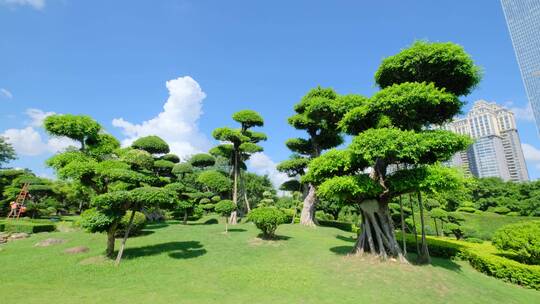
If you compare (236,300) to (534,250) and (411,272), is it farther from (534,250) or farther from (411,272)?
(534,250)

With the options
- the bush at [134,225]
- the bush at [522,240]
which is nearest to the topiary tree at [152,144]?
the bush at [134,225]

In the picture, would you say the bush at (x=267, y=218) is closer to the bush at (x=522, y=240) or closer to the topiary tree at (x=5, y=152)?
the bush at (x=522, y=240)

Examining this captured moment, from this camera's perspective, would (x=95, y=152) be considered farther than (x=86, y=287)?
Yes

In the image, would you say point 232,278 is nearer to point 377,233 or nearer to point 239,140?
point 377,233

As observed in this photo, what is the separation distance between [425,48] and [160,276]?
13.2 meters

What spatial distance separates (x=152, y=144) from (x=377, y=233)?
1983 cm

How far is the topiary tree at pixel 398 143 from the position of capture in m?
9.30

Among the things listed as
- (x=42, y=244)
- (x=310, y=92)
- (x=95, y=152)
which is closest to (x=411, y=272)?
(x=310, y=92)

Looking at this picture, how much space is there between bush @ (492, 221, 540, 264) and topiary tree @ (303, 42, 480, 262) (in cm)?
402

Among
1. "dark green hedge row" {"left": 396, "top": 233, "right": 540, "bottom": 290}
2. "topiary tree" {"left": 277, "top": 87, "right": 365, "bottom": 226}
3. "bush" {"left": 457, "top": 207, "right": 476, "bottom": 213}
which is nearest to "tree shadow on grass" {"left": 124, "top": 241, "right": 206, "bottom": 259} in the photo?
"topiary tree" {"left": 277, "top": 87, "right": 365, "bottom": 226}

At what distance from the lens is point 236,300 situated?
23.0 feet

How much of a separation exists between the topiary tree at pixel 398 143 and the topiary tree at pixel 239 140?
1055 centimetres

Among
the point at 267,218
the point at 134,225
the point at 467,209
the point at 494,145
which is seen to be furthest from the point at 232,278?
the point at 494,145

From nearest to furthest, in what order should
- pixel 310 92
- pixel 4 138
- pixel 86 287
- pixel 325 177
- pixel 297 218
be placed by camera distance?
1. pixel 86 287
2. pixel 325 177
3. pixel 310 92
4. pixel 297 218
5. pixel 4 138
